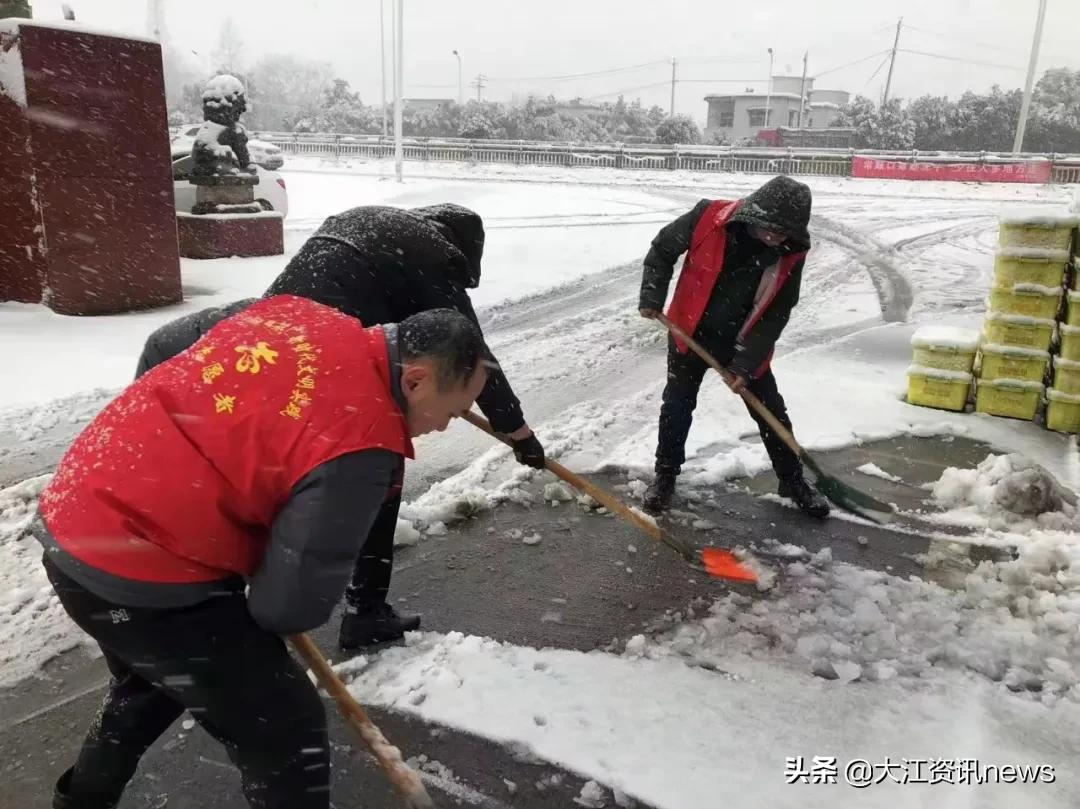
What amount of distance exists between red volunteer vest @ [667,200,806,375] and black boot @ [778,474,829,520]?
62 centimetres

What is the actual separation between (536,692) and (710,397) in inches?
143

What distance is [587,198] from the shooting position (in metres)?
21.5

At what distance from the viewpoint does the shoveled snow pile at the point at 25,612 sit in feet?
8.92

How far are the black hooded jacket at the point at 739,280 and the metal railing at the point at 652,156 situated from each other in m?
27.7

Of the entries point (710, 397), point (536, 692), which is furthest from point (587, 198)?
point (536, 692)

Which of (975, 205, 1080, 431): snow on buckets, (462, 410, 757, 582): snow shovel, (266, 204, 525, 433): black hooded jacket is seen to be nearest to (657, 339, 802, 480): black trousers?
(462, 410, 757, 582): snow shovel

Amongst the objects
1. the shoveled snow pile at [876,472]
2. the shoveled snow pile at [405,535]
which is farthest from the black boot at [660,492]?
the shoveled snow pile at [876,472]

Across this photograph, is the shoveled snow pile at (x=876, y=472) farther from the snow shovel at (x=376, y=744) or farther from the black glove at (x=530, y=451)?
the snow shovel at (x=376, y=744)

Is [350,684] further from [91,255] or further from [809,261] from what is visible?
[809,261]

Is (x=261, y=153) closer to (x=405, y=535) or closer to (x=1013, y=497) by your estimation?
(x=405, y=535)

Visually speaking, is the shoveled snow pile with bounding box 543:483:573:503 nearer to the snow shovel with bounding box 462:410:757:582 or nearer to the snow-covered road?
the snow-covered road

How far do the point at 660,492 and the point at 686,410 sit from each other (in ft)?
1.45

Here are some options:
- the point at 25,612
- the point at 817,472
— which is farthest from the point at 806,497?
the point at 25,612

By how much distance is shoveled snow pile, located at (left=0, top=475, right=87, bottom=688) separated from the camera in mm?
2719
